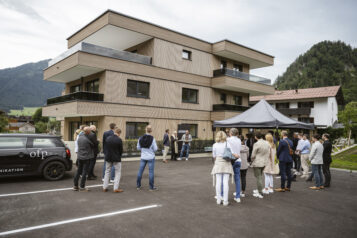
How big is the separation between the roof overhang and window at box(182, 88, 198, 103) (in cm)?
468

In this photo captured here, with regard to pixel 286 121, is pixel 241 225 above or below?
below

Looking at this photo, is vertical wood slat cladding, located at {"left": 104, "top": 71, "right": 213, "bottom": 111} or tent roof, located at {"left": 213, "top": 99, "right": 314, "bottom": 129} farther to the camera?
vertical wood slat cladding, located at {"left": 104, "top": 71, "right": 213, "bottom": 111}

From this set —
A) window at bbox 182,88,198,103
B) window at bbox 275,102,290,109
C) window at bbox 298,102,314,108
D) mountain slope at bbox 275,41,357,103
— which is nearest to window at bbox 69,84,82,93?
window at bbox 182,88,198,103

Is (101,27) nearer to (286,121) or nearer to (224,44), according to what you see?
(224,44)

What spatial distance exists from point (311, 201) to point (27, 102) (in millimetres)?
217623

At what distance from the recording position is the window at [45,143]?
7.78 meters

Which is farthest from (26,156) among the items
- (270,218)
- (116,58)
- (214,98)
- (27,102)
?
(27,102)

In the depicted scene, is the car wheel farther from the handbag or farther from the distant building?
the distant building

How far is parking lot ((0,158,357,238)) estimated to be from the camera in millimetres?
4055

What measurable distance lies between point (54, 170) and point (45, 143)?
39.0 inches

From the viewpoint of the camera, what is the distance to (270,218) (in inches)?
189

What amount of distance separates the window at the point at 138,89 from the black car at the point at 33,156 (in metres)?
10.1

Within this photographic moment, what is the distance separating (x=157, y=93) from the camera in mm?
19266

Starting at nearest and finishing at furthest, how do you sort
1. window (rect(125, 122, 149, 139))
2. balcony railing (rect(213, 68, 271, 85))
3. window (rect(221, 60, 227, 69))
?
1. window (rect(125, 122, 149, 139))
2. balcony railing (rect(213, 68, 271, 85))
3. window (rect(221, 60, 227, 69))
